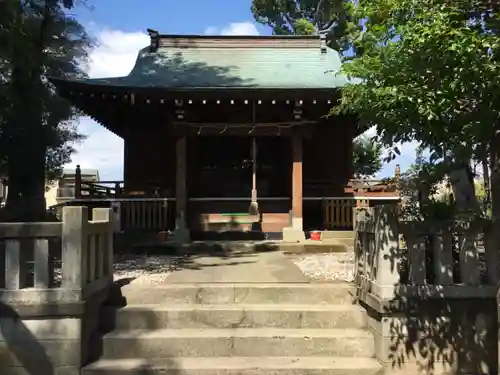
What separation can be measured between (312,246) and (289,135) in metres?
2.95

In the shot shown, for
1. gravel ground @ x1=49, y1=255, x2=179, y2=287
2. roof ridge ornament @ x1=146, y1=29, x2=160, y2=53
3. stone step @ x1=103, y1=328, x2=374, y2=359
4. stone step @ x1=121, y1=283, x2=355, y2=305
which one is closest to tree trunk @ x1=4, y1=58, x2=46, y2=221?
roof ridge ornament @ x1=146, y1=29, x2=160, y2=53

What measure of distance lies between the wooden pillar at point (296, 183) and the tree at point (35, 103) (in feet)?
20.4

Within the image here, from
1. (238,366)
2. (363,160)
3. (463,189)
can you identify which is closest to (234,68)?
(463,189)

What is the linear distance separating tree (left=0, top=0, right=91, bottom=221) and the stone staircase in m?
6.99

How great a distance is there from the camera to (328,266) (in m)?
7.71

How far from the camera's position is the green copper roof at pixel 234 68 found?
11672 millimetres

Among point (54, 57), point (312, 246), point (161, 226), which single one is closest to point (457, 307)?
point (312, 246)

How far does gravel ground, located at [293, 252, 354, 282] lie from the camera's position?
21.9 feet

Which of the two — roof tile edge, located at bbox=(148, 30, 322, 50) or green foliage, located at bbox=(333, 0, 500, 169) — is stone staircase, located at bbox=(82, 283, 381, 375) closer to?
green foliage, located at bbox=(333, 0, 500, 169)

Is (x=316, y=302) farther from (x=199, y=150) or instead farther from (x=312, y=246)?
(x=199, y=150)

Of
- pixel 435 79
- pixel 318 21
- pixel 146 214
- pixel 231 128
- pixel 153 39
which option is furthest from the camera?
pixel 318 21

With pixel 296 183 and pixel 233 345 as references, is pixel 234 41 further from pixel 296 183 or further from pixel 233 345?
Answer: pixel 233 345

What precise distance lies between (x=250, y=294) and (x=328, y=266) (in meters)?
2.31

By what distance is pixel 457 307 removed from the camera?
4914 millimetres
